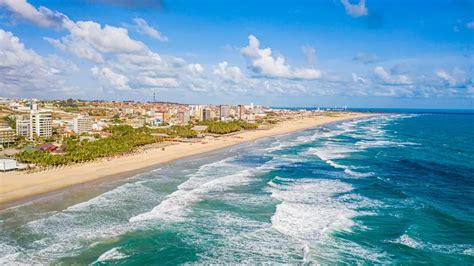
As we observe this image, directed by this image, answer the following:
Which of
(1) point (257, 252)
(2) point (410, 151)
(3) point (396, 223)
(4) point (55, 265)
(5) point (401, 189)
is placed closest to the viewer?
(4) point (55, 265)

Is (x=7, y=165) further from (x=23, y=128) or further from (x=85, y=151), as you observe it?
(x=23, y=128)

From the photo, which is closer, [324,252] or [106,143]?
[324,252]

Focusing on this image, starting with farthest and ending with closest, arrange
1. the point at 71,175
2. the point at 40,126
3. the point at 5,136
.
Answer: the point at 40,126, the point at 5,136, the point at 71,175

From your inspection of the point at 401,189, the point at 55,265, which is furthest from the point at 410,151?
the point at 55,265

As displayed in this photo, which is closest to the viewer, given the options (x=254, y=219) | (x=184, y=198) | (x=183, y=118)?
(x=254, y=219)

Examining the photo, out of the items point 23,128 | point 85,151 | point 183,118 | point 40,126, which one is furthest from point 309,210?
point 183,118

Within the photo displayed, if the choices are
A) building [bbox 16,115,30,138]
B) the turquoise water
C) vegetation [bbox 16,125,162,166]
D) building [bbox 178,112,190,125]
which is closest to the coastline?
vegetation [bbox 16,125,162,166]

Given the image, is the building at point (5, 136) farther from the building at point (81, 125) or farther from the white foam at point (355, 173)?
the white foam at point (355, 173)

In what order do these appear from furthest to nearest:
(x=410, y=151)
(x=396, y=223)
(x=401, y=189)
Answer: (x=410, y=151)
(x=401, y=189)
(x=396, y=223)

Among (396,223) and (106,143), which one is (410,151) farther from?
(106,143)
